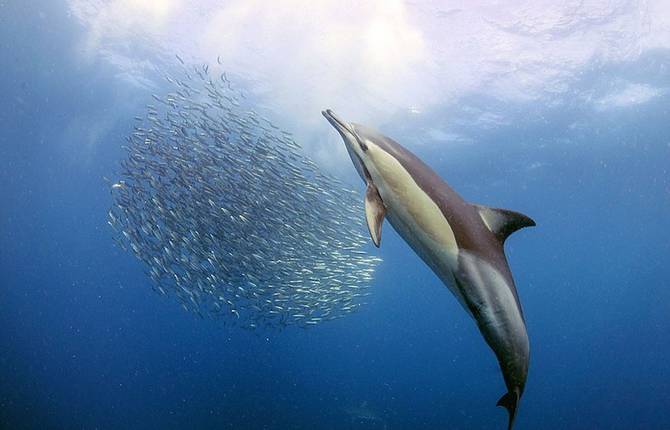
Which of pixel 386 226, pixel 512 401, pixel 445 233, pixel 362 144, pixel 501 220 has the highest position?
pixel 386 226

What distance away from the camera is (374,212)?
7.70 ft

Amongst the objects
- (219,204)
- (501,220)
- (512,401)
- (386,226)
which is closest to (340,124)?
(501,220)

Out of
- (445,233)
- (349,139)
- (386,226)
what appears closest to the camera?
(445,233)

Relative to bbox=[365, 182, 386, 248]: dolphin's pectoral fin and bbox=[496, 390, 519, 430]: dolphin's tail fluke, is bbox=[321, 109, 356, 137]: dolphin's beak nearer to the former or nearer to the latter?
bbox=[365, 182, 386, 248]: dolphin's pectoral fin

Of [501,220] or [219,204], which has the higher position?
[219,204]

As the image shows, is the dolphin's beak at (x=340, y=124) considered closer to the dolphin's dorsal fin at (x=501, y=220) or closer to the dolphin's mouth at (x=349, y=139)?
the dolphin's mouth at (x=349, y=139)

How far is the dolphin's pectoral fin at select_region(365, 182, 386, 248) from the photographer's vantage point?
227cm

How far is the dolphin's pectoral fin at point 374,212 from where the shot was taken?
2.27 metres

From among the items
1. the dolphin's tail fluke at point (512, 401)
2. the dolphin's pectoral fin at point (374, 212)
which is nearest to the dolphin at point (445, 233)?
the dolphin's pectoral fin at point (374, 212)

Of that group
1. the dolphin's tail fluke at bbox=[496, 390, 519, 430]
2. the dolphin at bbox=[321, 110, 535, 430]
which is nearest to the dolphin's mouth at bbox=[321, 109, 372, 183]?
the dolphin at bbox=[321, 110, 535, 430]

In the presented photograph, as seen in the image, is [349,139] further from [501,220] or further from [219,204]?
[219,204]

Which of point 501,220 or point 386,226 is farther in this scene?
point 386,226

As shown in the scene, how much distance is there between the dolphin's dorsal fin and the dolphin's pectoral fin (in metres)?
0.64

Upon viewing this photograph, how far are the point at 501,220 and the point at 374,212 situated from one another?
2.73 ft
